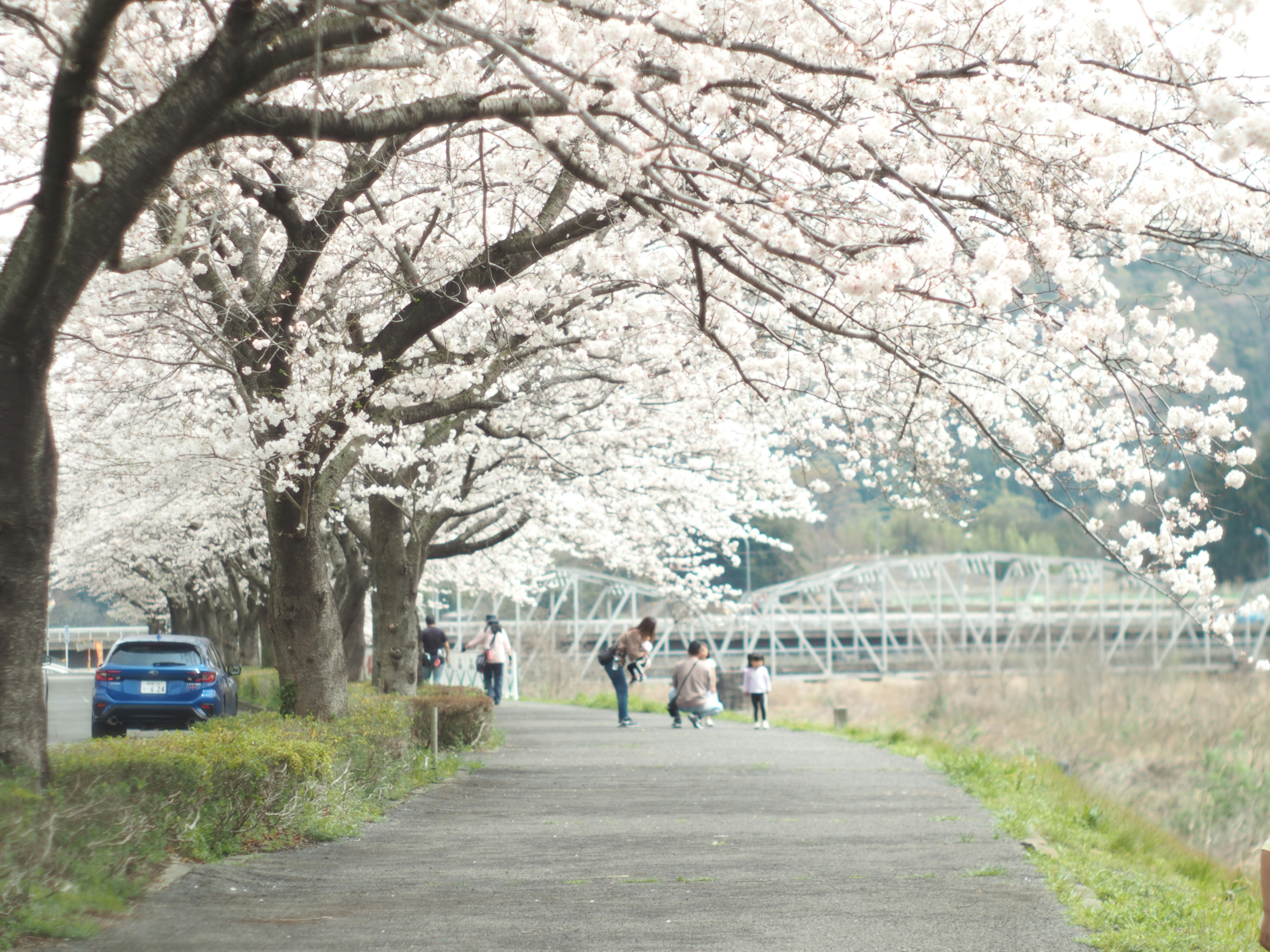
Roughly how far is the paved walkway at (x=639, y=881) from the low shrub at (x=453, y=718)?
57.0 inches

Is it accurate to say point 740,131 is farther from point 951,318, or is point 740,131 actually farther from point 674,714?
point 674,714

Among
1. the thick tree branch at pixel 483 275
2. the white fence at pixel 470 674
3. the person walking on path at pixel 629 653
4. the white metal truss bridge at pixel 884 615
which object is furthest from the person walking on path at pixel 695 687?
the white fence at pixel 470 674

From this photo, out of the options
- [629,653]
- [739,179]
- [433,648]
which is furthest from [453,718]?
[433,648]

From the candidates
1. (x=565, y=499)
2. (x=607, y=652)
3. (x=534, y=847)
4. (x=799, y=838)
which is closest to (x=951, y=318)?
(x=799, y=838)

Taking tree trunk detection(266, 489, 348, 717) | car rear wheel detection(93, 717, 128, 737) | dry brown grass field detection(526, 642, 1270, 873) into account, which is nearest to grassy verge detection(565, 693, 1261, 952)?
dry brown grass field detection(526, 642, 1270, 873)

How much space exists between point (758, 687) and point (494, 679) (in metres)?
6.05

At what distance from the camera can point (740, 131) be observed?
7.20 metres

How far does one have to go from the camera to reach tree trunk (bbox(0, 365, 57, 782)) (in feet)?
19.3

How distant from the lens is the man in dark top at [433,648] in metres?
24.4

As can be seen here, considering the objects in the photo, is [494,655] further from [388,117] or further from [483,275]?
[388,117]

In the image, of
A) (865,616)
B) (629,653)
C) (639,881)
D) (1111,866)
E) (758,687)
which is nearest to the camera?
(639,881)

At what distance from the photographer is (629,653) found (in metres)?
18.1

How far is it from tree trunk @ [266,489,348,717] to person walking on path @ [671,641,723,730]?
8634 mm

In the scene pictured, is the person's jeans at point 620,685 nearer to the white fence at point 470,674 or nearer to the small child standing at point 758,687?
the small child standing at point 758,687
